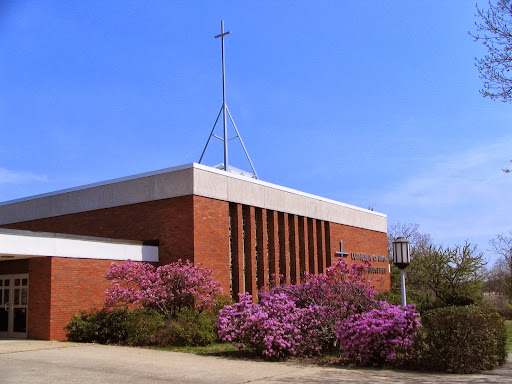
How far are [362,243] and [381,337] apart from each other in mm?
22686

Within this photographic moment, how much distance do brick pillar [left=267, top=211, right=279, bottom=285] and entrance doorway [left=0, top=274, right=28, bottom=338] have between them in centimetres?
1112

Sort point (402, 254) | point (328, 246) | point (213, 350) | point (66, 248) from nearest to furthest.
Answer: point (213, 350) → point (402, 254) → point (66, 248) → point (328, 246)

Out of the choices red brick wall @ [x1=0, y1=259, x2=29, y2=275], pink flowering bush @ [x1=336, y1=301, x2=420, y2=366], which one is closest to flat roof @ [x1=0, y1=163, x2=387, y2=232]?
red brick wall @ [x1=0, y1=259, x2=29, y2=275]

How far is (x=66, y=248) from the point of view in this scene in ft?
58.4

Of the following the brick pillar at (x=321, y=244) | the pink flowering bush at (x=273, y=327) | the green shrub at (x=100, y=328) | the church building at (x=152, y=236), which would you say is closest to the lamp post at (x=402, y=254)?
the pink flowering bush at (x=273, y=327)

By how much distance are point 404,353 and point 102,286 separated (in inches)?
451

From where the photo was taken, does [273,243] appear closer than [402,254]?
No

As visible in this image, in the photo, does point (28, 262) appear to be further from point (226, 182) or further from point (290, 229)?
point (290, 229)

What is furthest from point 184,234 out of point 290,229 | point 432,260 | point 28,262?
point 432,260

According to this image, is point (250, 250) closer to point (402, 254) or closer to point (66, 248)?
point (66, 248)

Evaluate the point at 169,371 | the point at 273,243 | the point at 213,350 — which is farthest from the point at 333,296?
the point at 273,243

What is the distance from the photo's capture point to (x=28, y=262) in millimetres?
18016

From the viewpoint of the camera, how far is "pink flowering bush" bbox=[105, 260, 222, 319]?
16.7 meters

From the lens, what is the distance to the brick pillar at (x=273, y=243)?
25141 mm
